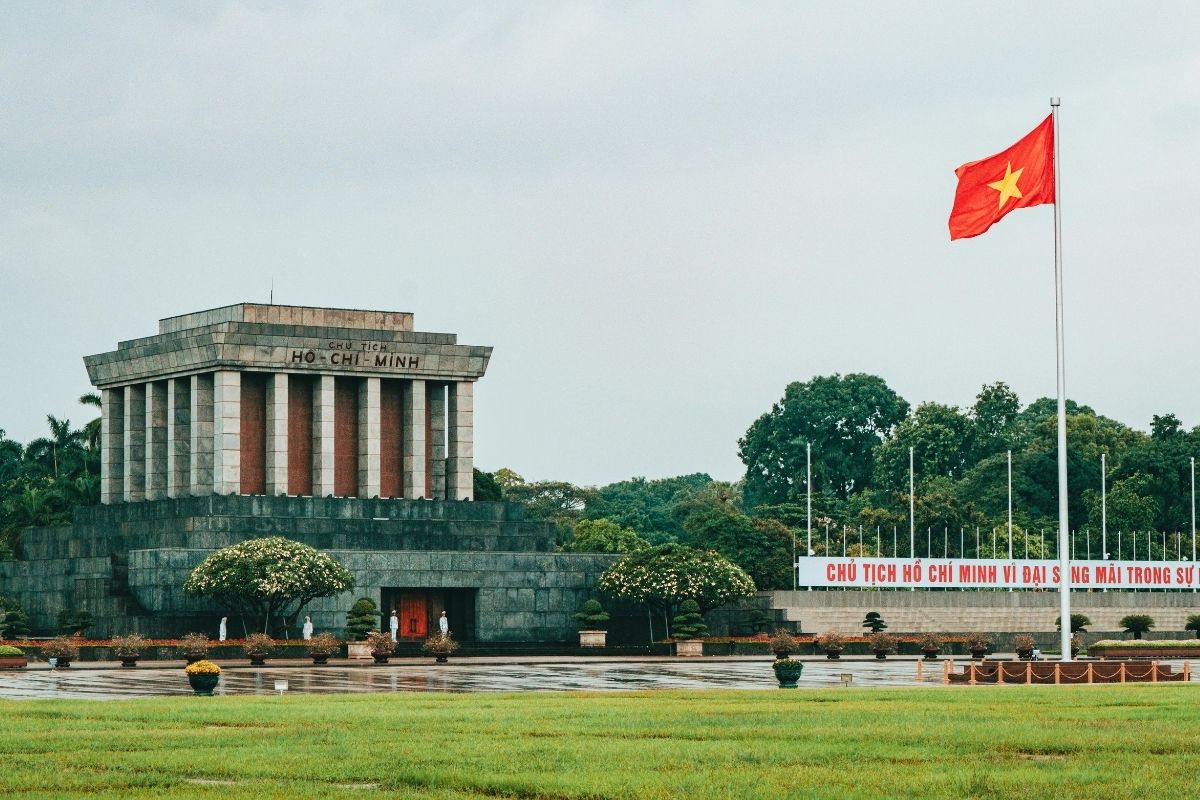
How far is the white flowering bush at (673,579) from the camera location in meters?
80.4

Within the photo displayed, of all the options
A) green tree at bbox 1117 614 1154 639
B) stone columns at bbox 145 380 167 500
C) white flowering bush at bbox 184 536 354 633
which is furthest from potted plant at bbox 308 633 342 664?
green tree at bbox 1117 614 1154 639

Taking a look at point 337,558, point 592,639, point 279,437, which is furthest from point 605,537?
point 337,558

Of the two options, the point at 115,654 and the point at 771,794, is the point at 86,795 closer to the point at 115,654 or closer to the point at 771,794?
the point at 771,794

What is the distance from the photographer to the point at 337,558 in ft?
258

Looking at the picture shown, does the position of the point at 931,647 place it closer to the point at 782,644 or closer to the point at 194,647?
the point at 782,644

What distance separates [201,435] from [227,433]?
1480 mm

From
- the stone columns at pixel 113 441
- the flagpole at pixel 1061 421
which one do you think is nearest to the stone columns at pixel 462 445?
the stone columns at pixel 113 441

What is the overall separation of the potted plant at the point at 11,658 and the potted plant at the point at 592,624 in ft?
78.2

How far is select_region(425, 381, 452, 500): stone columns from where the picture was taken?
291ft

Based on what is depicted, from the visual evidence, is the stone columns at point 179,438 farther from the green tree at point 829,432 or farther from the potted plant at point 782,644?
the green tree at point 829,432

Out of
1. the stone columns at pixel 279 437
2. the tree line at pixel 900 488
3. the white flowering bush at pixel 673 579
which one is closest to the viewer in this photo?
the white flowering bush at pixel 673 579

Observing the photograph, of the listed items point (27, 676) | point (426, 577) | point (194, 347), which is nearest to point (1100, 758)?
point (27, 676)

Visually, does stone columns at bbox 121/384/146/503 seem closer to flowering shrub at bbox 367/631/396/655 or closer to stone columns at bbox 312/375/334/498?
stone columns at bbox 312/375/334/498

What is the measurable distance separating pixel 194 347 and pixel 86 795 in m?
62.8
